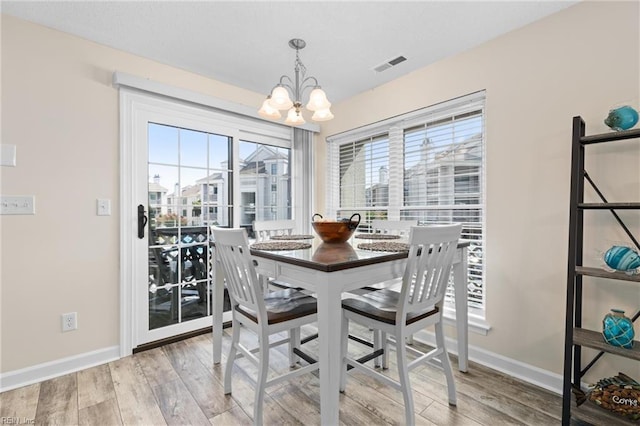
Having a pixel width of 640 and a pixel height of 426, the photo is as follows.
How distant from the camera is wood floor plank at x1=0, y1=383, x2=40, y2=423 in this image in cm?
167

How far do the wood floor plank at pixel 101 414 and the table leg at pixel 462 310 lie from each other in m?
2.11

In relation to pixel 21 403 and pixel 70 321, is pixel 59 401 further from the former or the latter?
pixel 70 321

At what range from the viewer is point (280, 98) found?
6.23 ft

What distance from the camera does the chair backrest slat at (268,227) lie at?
2.62 metres

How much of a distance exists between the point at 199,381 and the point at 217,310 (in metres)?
0.45

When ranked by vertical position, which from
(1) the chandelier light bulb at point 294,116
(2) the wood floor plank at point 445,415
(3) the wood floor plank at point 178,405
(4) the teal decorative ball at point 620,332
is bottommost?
(3) the wood floor plank at point 178,405

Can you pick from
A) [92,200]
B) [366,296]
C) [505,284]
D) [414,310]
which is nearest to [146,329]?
[92,200]

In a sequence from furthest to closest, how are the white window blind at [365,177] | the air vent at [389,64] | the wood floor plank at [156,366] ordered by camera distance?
the white window blind at [365,177] → the air vent at [389,64] → the wood floor plank at [156,366]

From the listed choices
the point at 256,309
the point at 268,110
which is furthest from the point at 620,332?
the point at 268,110

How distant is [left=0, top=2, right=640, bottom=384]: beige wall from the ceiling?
0.15 meters

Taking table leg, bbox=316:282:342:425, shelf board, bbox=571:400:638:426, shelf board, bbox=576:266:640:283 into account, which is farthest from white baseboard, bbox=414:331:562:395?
table leg, bbox=316:282:342:425

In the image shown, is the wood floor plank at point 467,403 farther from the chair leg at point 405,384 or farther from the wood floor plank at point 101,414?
the wood floor plank at point 101,414

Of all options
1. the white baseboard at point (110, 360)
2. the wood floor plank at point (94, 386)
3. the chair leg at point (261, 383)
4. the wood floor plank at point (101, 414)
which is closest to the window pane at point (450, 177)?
the white baseboard at point (110, 360)

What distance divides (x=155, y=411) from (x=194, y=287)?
1219mm
